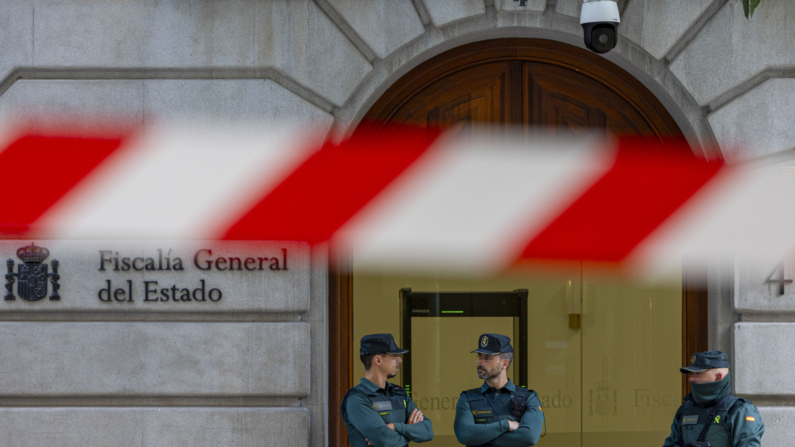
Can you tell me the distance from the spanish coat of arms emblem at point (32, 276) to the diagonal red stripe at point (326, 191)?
5.60 feet

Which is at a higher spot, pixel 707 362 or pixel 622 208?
pixel 622 208

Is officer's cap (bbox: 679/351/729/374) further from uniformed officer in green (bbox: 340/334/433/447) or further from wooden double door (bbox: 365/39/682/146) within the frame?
wooden double door (bbox: 365/39/682/146)

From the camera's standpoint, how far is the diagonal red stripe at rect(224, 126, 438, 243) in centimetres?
712

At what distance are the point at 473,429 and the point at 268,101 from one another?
143 inches

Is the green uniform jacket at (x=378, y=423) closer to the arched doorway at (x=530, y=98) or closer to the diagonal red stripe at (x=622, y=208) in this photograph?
the arched doorway at (x=530, y=98)

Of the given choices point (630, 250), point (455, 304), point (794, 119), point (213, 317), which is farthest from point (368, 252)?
point (794, 119)

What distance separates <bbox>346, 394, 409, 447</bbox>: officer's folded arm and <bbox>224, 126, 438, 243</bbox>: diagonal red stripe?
2.14m

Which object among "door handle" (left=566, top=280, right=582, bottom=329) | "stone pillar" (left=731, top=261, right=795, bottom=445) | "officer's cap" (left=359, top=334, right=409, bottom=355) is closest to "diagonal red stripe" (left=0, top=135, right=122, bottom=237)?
"officer's cap" (left=359, top=334, right=409, bottom=355)

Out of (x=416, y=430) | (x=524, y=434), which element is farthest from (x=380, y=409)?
(x=524, y=434)

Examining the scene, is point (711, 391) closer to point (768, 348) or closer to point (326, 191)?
point (768, 348)

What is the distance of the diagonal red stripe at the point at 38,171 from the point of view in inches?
280

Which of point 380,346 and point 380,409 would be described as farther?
point 380,346

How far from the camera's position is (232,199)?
7.14 metres

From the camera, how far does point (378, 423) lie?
5.34 meters
